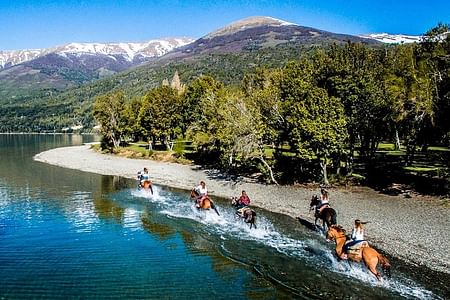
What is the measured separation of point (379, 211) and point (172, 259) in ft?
60.0

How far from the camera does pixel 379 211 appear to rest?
34.3 meters

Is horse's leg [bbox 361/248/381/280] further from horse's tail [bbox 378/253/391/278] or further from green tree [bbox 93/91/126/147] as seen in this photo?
green tree [bbox 93/91/126/147]

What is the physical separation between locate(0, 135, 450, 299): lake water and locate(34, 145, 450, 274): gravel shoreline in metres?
2.14

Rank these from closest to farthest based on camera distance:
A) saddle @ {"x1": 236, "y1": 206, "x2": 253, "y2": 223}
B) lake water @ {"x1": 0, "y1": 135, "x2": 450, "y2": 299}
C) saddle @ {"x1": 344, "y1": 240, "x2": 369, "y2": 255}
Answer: lake water @ {"x1": 0, "y1": 135, "x2": 450, "y2": 299} → saddle @ {"x1": 344, "y1": 240, "x2": 369, "y2": 255} → saddle @ {"x1": 236, "y1": 206, "x2": 253, "y2": 223}

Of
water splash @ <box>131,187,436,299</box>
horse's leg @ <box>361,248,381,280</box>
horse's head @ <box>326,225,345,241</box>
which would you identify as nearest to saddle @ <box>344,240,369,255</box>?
horse's leg @ <box>361,248,381,280</box>

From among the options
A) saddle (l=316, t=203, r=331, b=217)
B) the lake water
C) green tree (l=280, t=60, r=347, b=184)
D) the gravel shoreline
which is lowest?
the lake water

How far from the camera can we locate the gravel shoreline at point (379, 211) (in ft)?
83.4

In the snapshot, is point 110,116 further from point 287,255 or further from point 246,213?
point 287,255

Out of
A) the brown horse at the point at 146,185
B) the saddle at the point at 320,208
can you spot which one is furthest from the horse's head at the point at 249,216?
the brown horse at the point at 146,185

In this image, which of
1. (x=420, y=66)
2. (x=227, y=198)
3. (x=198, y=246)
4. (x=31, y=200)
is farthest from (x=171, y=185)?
(x=420, y=66)

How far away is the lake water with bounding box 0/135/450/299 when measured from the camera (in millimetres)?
20109

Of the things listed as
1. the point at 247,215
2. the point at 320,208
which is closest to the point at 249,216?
the point at 247,215

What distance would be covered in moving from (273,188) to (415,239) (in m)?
21.4

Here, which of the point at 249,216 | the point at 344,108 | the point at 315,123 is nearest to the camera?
the point at 249,216
